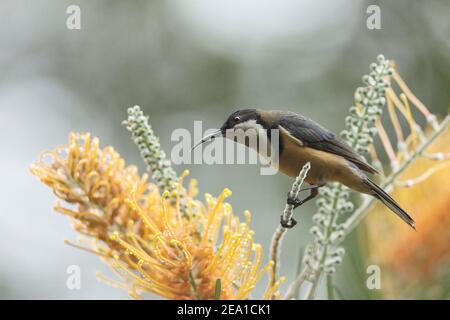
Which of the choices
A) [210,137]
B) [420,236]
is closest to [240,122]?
[210,137]

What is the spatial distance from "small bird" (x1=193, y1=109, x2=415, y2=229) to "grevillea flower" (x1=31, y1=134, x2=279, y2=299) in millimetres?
522

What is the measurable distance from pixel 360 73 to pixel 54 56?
298 cm

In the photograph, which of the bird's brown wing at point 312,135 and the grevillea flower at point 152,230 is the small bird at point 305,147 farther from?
the grevillea flower at point 152,230

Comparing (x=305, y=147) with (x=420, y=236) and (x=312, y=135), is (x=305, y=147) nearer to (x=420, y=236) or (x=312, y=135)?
Answer: (x=312, y=135)

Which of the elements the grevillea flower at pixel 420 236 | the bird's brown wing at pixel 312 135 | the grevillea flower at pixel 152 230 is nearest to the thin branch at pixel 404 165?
the grevillea flower at pixel 420 236

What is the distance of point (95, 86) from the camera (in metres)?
6.79

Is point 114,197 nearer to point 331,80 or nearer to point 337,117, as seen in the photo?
point 337,117

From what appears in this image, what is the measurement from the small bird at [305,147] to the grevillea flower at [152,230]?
52 centimetres

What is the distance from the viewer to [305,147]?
8.07 feet

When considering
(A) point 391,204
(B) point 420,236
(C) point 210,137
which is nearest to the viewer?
(B) point 420,236

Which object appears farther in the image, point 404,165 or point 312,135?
point 312,135

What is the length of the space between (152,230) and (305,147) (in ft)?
3.09

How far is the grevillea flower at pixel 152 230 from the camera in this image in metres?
1.63
